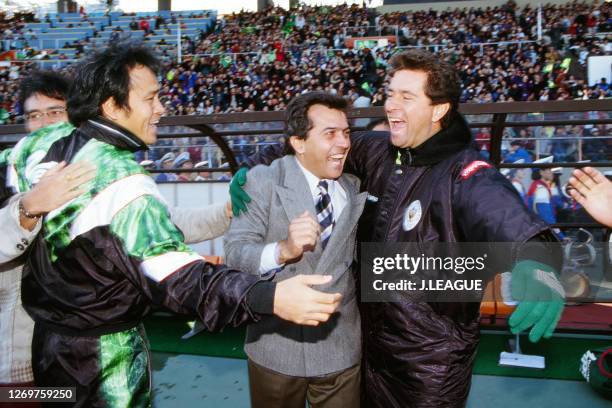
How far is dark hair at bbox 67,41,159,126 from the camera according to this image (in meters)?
1.72

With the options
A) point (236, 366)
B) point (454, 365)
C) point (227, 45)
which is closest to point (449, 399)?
point (454, 365)

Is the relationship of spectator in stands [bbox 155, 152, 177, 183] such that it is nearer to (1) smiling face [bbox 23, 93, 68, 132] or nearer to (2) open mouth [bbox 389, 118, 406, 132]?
(1) smiling face [bbox 23, 93, 68, 132]

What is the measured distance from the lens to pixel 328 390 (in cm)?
229

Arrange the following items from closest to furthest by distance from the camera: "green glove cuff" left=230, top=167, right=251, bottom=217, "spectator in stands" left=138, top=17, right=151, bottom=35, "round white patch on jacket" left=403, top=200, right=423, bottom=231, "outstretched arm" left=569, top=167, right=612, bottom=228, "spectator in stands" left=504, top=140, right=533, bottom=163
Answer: "outstretched arm" left=569, top=167, right=612, bottom=228, "round white patch on jacket" left=403, top=200, right=423, bottom=231, "green glove cuff" left=230, top=167, right=251, bottom=217, "spectator in stands" left=504, top=140, right=533, bottom=163, "spectator in stands" left=138, top=17, right=151, bottom=35

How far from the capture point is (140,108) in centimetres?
176

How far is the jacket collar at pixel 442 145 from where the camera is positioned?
2.04 metres

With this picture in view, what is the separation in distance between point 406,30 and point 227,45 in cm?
798

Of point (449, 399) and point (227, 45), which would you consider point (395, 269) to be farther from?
point (227, 45)

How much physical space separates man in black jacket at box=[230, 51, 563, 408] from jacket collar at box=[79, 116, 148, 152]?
0.73 meters

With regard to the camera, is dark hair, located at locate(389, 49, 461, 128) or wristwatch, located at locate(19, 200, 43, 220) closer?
wristwatch, located at locate(19, 200, 43, 220)

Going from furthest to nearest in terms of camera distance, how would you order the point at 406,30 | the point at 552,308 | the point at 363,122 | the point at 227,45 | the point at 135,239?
the point at 227,45
the point at 406,30
the point at 363,122
the point at 552,308
the point at 135,239

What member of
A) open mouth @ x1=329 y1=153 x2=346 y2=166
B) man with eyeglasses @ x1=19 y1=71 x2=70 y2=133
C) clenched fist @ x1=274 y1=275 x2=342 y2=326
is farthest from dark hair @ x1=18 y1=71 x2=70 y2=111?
clenched fist @ x1=274 y1=275 x2=342 y2=326

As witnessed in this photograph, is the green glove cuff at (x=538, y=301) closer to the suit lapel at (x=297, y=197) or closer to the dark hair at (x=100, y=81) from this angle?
the suit lapel at (x=297, y=197)

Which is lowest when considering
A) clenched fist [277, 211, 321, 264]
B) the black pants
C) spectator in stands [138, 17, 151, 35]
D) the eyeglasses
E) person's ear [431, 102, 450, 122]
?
the black pants
